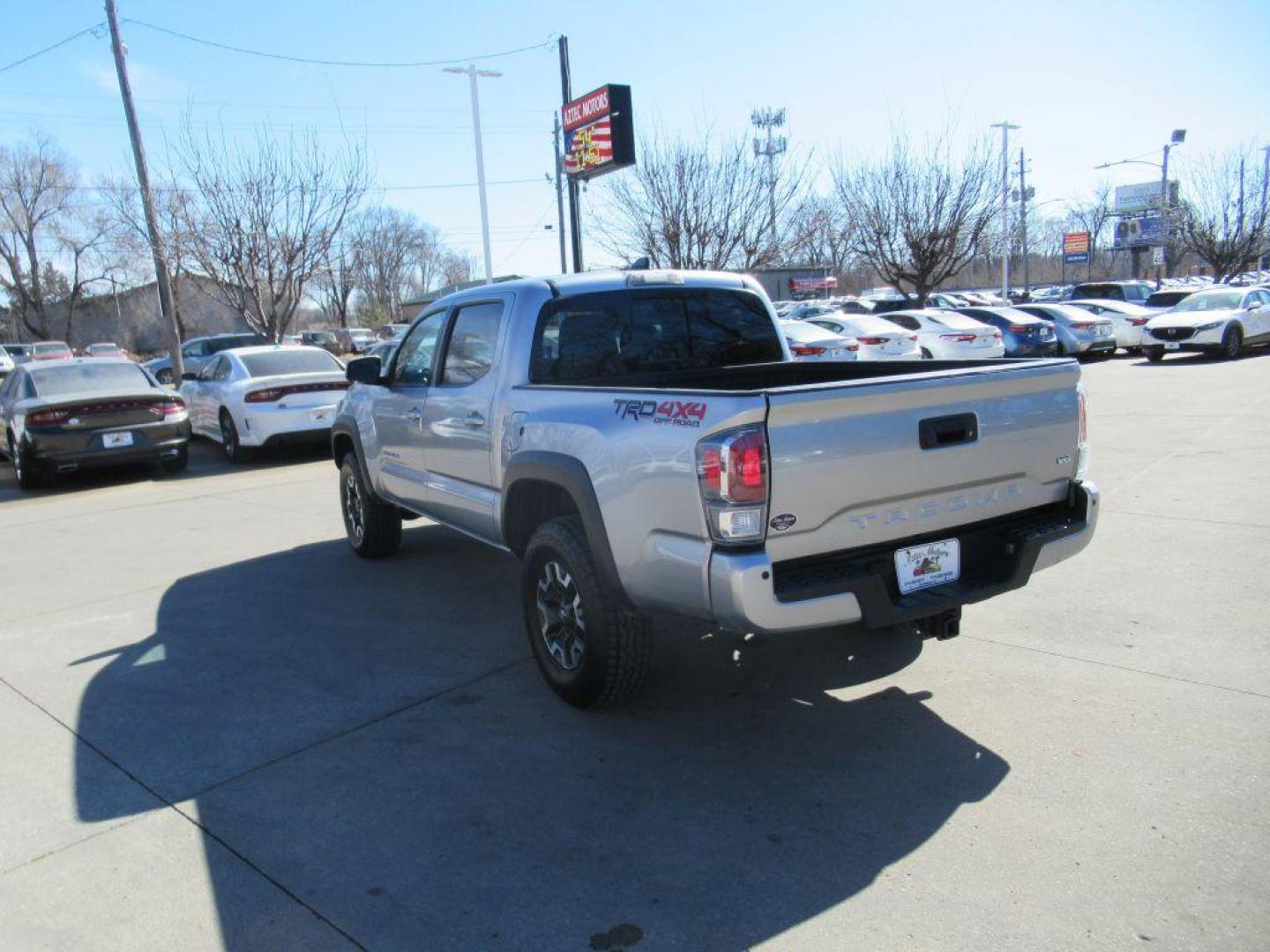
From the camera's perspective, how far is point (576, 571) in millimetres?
3805

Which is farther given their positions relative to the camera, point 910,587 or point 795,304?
point 795,304

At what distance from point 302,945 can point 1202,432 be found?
11.0m

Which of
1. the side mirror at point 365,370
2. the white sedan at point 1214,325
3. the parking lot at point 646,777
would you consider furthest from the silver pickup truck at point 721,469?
the white sedan at point 1214,325

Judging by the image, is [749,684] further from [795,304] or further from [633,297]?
[795,304]

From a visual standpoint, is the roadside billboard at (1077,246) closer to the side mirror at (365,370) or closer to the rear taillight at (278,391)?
the rear taillight at (278,391)

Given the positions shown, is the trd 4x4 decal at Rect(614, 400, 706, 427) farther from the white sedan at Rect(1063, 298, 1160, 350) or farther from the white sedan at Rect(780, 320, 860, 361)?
the white sedan at Rect(1063, 298, 1160, 350)

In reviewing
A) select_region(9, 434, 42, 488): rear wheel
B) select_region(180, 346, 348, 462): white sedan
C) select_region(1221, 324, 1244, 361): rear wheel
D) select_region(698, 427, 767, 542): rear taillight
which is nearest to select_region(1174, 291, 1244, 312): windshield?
select_region(1221, 324, 1244, 361): rear wheel

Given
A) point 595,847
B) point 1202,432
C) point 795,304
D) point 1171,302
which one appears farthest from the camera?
point 795,304

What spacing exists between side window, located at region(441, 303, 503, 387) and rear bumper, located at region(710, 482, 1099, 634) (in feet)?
7.33

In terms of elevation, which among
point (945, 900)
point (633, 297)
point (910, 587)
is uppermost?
point (633, 297)

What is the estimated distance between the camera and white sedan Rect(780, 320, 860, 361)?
16078mm

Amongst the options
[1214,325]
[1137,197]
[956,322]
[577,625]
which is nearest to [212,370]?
[577,625]

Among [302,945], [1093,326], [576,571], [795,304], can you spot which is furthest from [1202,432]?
[795,304]

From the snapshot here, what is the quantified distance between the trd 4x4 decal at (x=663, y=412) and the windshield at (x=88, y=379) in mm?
9675
